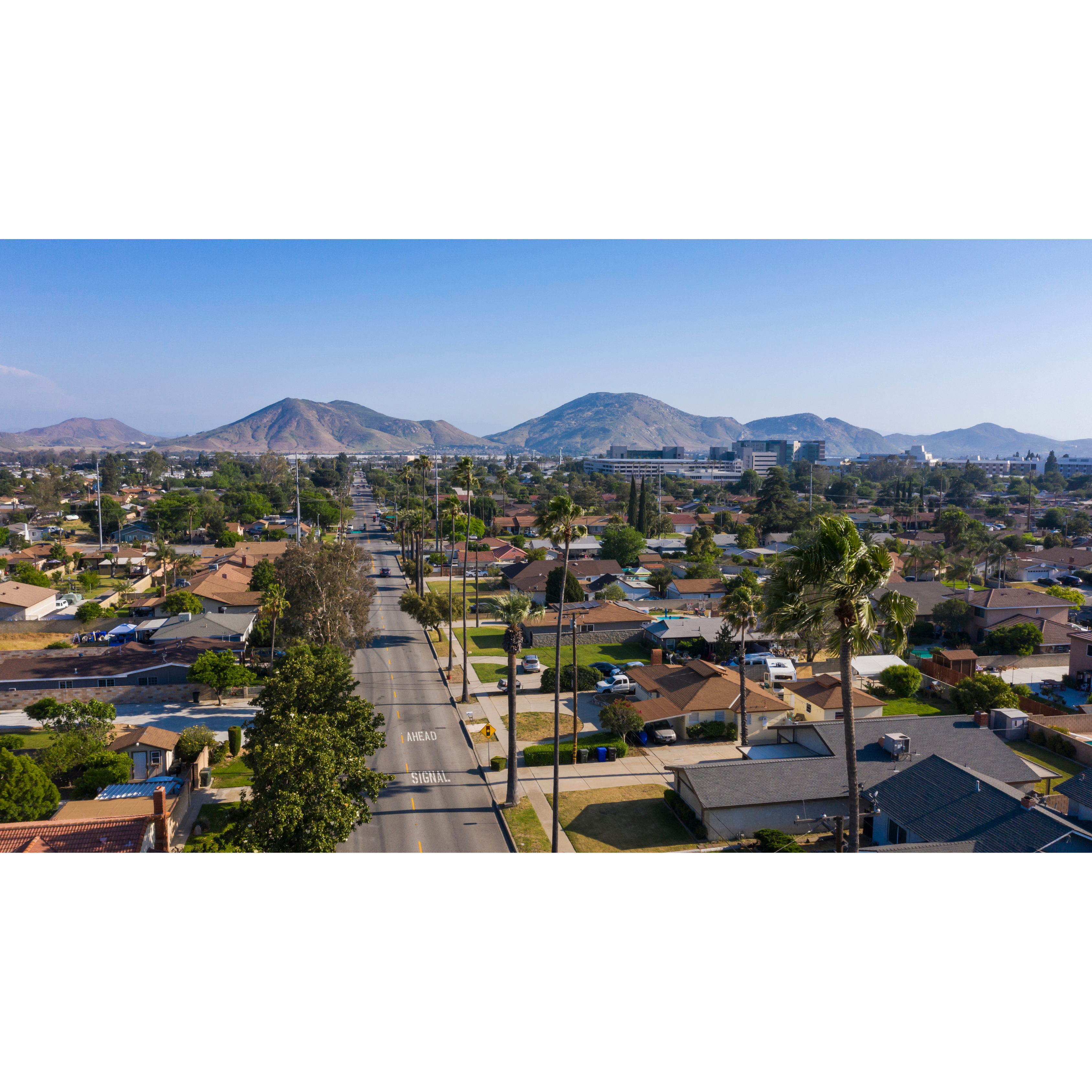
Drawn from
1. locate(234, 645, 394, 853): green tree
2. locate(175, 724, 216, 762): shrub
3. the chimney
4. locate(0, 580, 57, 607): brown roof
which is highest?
locate(234, 645, 394, 853): green tree

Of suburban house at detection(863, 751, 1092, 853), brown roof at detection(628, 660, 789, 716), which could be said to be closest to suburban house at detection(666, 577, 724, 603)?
brown roof at detection(628, 660, 789, 716)

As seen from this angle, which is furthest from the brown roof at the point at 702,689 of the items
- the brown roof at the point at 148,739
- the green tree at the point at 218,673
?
the brown roof at the point at 148,739

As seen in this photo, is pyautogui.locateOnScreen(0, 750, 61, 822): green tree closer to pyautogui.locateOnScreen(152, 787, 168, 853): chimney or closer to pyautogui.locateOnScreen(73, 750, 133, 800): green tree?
pyautogui.locateOnScreen(73, 750, 133, 800): green tree

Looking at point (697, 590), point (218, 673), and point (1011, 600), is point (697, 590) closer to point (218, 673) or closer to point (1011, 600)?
point (1011, 600)

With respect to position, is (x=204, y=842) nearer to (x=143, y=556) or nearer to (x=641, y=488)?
(x=143, y=556)

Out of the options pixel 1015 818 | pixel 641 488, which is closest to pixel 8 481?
pixel 641 488

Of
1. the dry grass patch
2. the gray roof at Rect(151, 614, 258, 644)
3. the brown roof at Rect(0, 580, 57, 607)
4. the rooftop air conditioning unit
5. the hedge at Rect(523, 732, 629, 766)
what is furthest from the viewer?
the brown roof at Rect(0, 580, 57, 607)
